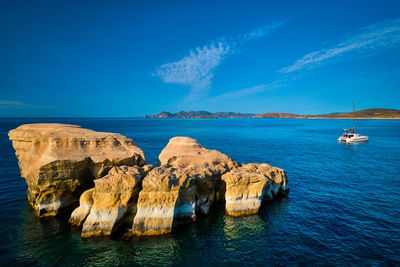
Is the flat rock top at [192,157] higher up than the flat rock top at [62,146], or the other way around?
the flat rock top at [62,146]

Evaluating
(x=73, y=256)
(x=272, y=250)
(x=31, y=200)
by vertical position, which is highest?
(x=31, y=200)

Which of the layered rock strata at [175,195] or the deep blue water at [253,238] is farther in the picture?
the layered rock strata at [175,195]

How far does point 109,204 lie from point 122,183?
1812 mm

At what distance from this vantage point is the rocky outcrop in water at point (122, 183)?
15664mm

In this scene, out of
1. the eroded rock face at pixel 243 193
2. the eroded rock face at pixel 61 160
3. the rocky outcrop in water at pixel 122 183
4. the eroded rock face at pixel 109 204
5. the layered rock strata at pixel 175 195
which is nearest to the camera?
the eroded rock face at pixel 109 204

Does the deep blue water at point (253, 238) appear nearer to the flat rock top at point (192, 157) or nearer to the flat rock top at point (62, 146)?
the flat rock top at point (62, 146)

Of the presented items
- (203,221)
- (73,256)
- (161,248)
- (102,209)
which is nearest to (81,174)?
(102,209)

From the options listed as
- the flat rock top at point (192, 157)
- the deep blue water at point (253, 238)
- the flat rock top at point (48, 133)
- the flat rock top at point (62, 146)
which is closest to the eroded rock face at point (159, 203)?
the deep blue water at point (253, 238)

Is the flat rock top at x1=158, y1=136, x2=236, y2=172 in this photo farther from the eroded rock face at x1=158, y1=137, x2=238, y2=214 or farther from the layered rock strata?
the layered rock strata

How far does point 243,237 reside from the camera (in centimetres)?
1526

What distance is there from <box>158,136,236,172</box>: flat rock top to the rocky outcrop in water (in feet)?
0.39

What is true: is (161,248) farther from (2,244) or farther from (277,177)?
(277,177)

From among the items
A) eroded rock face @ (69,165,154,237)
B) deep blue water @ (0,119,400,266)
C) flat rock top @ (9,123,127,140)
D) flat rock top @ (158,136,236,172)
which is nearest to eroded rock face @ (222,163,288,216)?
deep blue water @ (0,119,400,266)

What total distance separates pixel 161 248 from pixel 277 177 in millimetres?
14867
